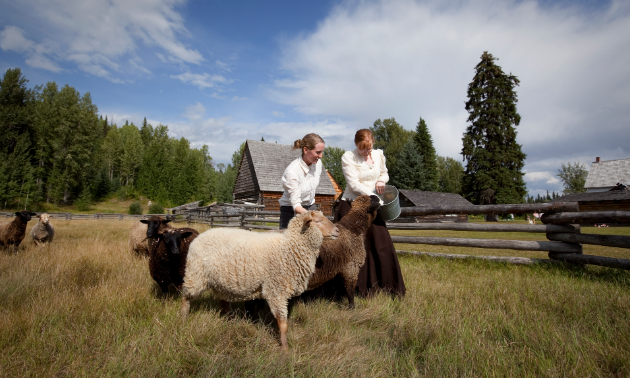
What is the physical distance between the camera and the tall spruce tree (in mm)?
36219

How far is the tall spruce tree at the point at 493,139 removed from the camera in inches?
1426

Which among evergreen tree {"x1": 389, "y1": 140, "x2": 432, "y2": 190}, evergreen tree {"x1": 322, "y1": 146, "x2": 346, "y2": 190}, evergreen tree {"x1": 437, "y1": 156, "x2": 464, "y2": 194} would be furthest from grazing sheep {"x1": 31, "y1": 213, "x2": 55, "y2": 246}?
evergreen tree {"x1": 437, "y1": 156, "x2": 464, "y2": 194}

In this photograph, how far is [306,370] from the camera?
250cm

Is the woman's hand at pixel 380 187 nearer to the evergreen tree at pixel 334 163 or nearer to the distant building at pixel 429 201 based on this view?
the distant building at pixel 429 201

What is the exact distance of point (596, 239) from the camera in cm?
573

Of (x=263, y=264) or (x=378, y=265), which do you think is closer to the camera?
(x=263, y=264)

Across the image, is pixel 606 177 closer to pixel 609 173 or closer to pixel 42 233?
pixel 609 173

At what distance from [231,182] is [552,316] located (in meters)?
59.0

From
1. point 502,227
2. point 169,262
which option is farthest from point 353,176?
point 502,227

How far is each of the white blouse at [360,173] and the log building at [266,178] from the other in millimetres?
21316

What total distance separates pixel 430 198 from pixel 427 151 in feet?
62.2

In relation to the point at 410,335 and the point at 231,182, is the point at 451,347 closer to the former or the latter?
the point at 410,335

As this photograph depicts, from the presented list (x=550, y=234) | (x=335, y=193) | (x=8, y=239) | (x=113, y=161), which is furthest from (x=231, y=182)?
(x=550, y=234)

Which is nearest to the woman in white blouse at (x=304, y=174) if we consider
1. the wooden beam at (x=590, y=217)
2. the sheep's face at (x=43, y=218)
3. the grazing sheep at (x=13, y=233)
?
the wooden beam at (x=590, y=217)
